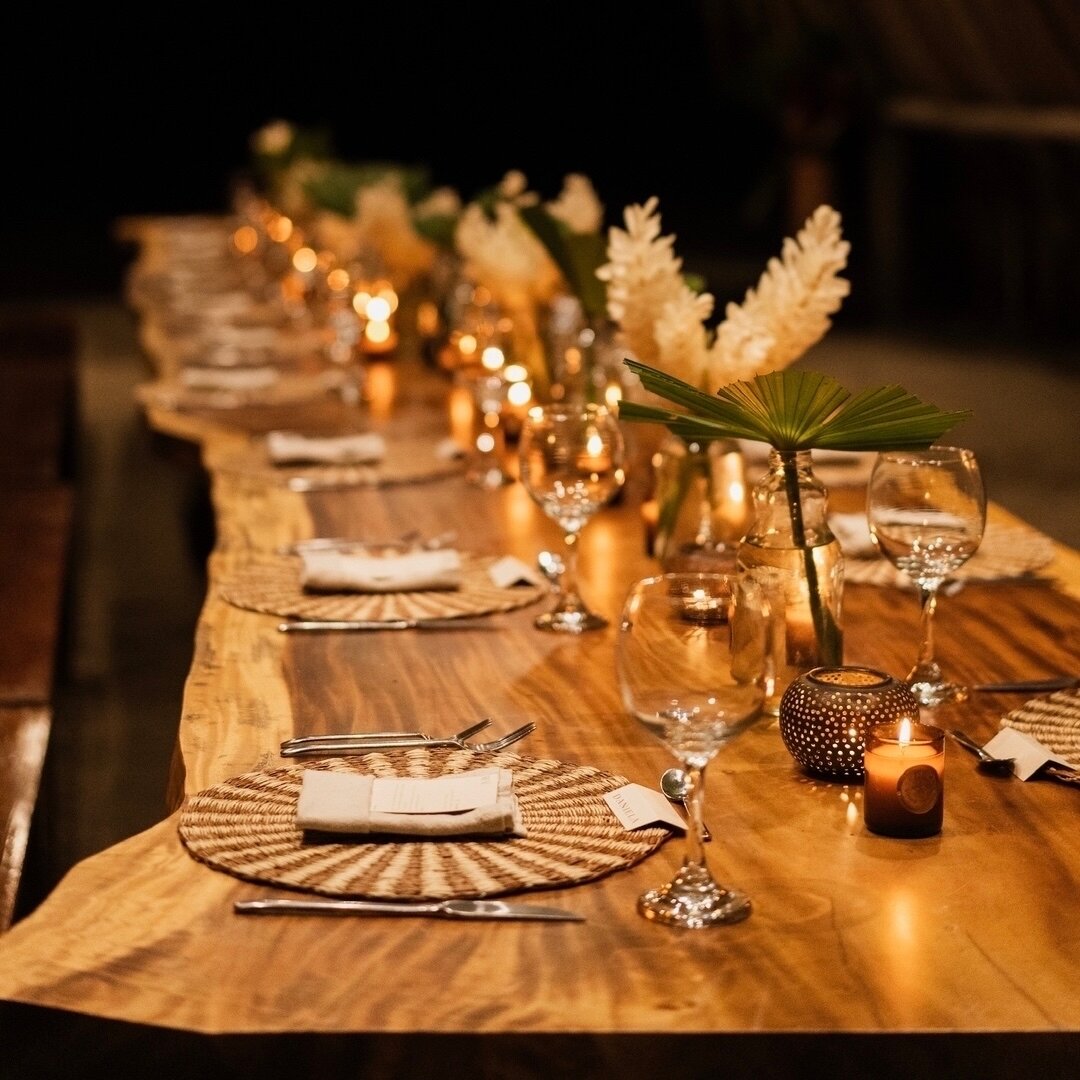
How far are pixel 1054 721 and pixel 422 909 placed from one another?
0.73 metres

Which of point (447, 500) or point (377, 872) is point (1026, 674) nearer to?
point (377, 872)

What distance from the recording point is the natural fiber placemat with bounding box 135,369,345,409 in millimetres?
4039

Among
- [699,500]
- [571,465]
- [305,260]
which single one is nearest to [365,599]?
[571,465]

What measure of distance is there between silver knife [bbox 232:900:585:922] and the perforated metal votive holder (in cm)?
36

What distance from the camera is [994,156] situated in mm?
10758

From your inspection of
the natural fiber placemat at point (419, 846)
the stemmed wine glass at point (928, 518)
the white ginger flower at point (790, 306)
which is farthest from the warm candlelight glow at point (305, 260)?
the natural fiber placemat at point (419, 846)

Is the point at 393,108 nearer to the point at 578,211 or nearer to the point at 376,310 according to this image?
the point at 376,310

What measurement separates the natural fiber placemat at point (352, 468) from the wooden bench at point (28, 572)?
0.43m

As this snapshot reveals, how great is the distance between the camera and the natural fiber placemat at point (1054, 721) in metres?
1.70

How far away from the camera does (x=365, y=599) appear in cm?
233

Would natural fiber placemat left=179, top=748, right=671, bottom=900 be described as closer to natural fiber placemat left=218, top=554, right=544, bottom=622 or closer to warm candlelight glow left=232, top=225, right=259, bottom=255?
natural fiber placemat left=218, top=554, right=544, bottom=622

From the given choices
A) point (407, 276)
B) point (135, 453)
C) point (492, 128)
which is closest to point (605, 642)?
point (407, 276)

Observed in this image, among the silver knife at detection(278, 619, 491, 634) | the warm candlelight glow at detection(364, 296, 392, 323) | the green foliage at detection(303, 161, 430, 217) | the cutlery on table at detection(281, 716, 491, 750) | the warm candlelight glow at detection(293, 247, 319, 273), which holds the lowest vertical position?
the cutlery on table at detection(281, 716, 491, 750)

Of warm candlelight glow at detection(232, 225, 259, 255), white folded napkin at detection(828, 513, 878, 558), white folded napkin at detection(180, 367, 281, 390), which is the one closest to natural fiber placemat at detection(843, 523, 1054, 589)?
white folded napkin at detection(828, 513, 878, 558)
